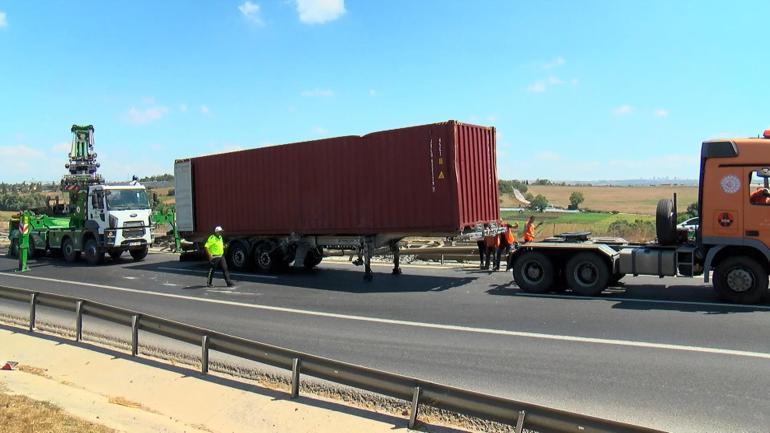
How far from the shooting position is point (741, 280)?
34.6ft

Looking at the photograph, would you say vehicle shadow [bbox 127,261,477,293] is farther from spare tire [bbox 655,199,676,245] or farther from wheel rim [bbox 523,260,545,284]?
spare tire [bbox 655,199,676,245]

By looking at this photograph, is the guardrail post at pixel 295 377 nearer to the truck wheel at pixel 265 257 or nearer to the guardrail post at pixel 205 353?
the guardrail post at pixel 205 353

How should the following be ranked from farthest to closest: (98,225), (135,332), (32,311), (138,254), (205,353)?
(138,254) < (98,225) < (32,311) < (135,332) < (205,353)

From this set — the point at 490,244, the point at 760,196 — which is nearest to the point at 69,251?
the point at 490,244

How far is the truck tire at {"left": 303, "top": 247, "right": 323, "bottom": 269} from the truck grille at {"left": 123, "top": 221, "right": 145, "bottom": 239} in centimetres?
733

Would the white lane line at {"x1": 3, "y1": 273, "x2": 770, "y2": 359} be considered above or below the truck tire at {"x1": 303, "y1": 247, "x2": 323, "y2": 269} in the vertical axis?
below

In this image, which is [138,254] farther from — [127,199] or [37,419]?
[37,419]

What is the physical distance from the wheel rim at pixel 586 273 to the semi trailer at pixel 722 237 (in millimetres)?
47

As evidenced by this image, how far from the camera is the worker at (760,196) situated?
10414mm

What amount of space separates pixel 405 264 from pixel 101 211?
11.3m

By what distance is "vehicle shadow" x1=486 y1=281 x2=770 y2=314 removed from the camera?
10353mm

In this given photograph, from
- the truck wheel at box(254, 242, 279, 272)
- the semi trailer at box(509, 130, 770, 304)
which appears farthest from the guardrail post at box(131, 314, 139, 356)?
the truck wheel at box(254, 242, 279, 272)

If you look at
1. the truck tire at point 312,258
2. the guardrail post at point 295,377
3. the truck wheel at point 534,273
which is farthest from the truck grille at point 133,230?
the guardrail post at point 295,377

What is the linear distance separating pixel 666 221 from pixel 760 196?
1741 mm
